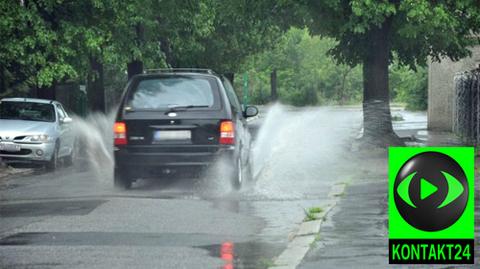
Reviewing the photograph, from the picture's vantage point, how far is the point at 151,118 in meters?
15.5

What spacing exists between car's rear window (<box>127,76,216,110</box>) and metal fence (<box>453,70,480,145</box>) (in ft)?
32.2

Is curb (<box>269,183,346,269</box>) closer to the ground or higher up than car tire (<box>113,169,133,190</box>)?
higher up

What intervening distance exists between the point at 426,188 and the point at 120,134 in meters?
10.6

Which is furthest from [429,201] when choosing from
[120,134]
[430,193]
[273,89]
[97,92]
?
[273,89]

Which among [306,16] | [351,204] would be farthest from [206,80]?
[306,16]

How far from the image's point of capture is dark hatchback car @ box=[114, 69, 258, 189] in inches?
607

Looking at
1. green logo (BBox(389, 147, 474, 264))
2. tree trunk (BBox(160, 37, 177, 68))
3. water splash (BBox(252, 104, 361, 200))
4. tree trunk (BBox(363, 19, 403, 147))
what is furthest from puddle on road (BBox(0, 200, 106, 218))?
tree trunk (BBox(160, 37, 177, 68))

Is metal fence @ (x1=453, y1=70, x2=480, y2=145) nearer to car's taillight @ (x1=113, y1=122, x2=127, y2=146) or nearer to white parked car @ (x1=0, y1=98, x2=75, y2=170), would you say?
white parked car @ (x1=0, y1=98, x2=75, y2=170)

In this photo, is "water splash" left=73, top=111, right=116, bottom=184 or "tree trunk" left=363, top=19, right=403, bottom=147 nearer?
"water splash" left=73, top=111, right=116, bottom=184

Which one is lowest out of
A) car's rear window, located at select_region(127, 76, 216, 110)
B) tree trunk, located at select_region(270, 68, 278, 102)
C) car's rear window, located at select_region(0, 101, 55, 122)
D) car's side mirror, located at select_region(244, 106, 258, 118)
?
tree trunk, located at select_region(270, 68, 278, 102)

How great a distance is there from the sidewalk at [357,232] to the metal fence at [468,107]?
310 inches

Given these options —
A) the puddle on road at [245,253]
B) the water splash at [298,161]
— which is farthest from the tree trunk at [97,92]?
the puddle on road at [245,253]

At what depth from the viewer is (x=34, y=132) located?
20.5 meters

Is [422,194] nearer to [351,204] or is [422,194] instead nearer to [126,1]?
[351,204]
